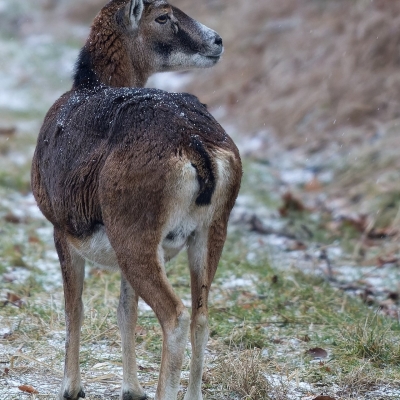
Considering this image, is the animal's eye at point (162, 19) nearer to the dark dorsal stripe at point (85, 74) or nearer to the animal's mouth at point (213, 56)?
the animal's mouth at point (213, 56)

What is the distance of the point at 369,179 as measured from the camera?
32.1 ft

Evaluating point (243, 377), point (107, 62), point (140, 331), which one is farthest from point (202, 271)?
point (107, 62)

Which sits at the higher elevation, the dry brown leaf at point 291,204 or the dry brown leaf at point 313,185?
the dry brown leaf at point 313,185

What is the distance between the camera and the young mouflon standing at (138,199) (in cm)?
382

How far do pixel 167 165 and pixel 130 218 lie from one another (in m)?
0.30

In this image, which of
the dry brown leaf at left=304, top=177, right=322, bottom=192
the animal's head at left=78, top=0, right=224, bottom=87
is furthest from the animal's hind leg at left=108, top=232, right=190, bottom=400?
the dry brown leaf at left=304, top=177, right=322, bottom=192

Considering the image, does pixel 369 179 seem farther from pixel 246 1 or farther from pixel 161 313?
pixel 246 1

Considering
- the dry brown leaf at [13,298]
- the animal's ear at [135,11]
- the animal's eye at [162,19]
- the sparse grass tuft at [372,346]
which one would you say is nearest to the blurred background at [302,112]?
the sparse grass tuft at [372,346]

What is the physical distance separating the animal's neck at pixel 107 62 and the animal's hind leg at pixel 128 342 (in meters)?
1.37

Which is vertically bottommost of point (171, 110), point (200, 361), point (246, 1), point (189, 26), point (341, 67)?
point (200, 361)

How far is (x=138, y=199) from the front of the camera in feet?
12.5

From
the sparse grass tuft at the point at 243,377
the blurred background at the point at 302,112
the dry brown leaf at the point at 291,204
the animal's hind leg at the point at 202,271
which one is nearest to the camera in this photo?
the animal's hind leg at the point at 202,271

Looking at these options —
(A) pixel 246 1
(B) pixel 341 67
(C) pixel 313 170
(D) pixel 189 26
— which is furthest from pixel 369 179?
(A) pixel 246 1

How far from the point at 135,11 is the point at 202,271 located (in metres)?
2.24
